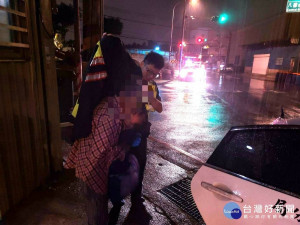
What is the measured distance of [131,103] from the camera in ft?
5.79

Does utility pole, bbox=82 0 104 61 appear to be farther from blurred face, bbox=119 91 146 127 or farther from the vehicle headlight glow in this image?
the vehicle headlight glow

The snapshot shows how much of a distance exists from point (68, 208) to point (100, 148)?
1701 mm

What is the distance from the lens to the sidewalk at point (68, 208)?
8.84ft

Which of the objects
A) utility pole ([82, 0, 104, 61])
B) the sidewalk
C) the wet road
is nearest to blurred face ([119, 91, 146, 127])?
the sidewalk

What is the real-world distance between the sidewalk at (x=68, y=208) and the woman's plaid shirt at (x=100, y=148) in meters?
0.92

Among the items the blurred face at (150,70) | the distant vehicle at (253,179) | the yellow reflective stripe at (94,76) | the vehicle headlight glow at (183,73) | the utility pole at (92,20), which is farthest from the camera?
the vehicle headlight glow at (183,73)

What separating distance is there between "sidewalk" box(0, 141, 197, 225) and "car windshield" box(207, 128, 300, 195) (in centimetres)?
155

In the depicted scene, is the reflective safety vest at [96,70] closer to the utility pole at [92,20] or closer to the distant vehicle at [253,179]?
the distant vehicle at [253,179]

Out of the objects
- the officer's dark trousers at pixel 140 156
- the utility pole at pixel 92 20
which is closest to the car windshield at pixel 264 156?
the officer's dark trousers at pixel 140 156

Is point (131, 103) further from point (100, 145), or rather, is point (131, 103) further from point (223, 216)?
point (223, 216)

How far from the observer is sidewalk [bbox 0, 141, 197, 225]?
270cm

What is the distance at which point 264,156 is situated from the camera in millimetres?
1530

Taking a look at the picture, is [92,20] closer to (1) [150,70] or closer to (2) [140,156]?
(1) [150,70]

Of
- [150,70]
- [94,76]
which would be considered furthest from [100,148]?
[150,70]
